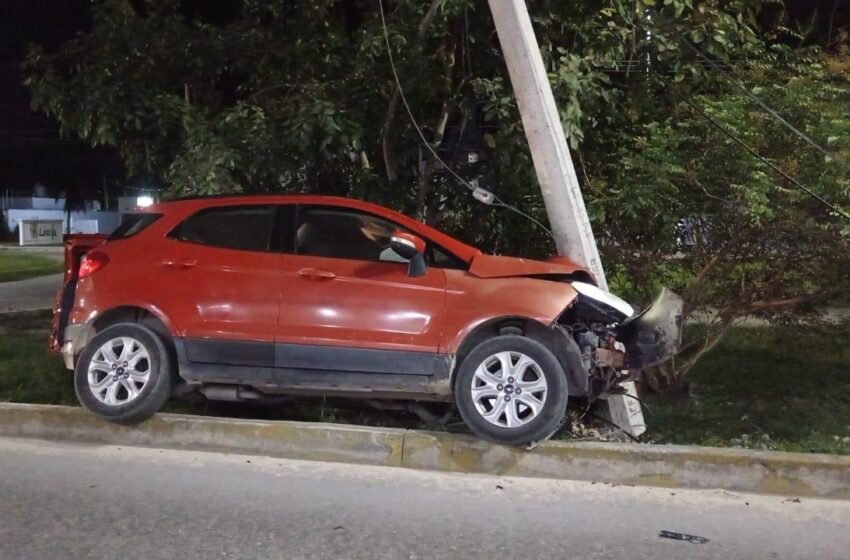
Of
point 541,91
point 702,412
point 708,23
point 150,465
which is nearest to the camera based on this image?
point 150,465

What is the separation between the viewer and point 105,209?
76625 millimetres

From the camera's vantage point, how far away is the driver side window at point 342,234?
616cm

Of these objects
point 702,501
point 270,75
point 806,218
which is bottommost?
point 702,501

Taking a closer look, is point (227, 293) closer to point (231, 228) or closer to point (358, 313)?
point (231, 228)

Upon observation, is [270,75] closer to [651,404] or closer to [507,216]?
[507,216]

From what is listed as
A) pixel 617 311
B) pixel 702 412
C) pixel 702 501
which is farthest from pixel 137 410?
pixel 702 412

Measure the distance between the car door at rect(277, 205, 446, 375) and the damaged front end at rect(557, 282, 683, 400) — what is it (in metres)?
0.95

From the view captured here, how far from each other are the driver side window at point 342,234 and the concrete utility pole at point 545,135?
3.97ft

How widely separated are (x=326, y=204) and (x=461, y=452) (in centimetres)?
204

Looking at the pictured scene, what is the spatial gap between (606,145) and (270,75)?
3.79 metres

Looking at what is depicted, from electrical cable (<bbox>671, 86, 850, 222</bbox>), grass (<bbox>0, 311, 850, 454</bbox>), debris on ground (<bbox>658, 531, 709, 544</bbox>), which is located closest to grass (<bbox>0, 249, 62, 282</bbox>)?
grass (<bbox>0, 311, 850, 454</bbox>)

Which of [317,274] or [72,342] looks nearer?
[317,274]

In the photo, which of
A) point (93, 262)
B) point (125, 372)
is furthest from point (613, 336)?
point (93, 262)

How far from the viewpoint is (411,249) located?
18.9ft
